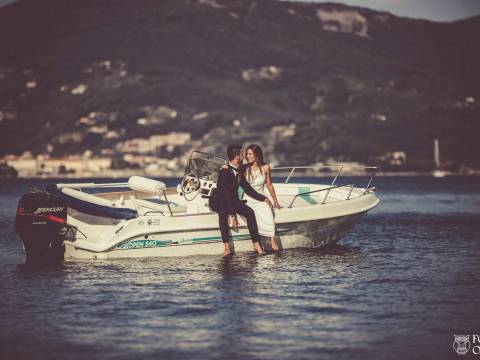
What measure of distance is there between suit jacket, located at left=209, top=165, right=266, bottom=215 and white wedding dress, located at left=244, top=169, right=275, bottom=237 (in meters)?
0.31

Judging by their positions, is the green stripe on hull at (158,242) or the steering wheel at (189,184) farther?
the steering wheel at (189,184)

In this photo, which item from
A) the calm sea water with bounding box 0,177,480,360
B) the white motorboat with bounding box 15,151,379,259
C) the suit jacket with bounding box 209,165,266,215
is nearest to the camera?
the calm sea water with bounding box 0,177,480,360

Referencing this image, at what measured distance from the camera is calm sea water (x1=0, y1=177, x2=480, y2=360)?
12953mm

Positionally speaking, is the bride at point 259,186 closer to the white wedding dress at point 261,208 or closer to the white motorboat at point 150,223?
the white wedding dress at point 261,208

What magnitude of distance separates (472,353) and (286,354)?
8.59ft

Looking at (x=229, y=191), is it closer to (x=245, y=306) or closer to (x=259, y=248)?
(x=259, y=248)

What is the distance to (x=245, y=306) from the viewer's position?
52.4ft

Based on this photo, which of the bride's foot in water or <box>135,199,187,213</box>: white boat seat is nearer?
the bride's foot in water

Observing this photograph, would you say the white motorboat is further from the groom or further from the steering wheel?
the groom

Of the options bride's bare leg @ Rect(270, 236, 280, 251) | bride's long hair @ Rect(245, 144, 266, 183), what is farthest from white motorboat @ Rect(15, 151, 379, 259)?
bride's long hair @ Rect(245, 144, 266, 183)

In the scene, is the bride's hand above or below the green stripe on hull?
above

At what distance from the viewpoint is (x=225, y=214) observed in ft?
68.1

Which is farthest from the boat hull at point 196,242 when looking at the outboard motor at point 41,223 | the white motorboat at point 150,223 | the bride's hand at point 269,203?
the bride's hand at point 269,203

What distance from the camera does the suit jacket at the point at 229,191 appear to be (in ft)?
67.2
